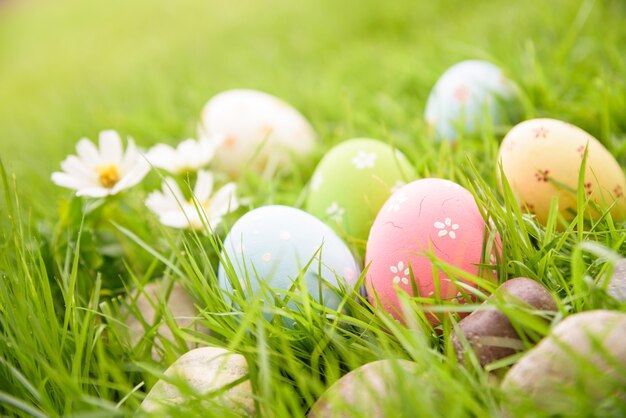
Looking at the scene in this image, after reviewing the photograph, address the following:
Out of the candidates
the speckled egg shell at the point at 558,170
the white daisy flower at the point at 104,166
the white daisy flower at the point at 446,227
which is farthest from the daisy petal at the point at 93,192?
the speckled egg shell at the point at 558,170

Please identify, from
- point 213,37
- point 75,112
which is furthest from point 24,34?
point 75,112

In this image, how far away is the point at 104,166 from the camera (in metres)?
0.86

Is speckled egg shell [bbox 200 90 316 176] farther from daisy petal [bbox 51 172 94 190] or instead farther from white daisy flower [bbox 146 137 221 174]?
daisy petal [bbox 51 172 94 190]

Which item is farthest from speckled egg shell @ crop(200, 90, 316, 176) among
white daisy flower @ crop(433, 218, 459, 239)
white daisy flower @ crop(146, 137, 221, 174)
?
white daisy flower @ crop(433, 218, 459, 239)

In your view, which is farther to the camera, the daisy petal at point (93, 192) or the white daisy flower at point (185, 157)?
the white daisy flower at point (185, 157)

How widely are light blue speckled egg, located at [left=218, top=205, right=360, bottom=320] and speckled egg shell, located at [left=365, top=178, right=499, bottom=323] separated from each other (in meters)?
0.05

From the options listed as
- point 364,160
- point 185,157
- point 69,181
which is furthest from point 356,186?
point 69,181

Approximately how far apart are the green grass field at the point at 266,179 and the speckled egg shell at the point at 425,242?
29mm

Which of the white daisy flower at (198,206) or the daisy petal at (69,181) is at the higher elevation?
the daisy petal at (69,181)

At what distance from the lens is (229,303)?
2.24 ft

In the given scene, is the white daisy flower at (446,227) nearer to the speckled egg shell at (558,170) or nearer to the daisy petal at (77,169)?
the speckled egg shell at (558,170)

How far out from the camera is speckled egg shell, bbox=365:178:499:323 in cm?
64

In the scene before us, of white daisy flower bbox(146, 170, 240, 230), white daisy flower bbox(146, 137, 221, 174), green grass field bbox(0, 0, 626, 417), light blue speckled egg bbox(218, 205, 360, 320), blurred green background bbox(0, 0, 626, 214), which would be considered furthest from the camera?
blurred green background bbox(0, 0, 626, 214)

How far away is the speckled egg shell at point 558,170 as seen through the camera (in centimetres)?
72
